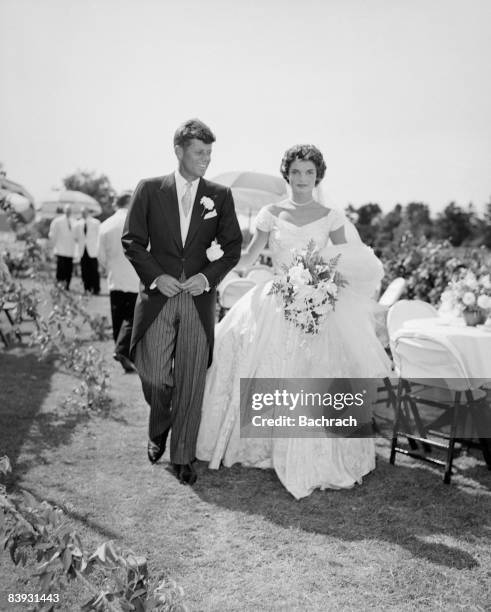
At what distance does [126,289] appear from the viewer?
6.99 meters

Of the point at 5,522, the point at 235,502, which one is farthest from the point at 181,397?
the point at 5,522

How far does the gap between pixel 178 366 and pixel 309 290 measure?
1.00 m

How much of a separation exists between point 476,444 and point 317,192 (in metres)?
2.18

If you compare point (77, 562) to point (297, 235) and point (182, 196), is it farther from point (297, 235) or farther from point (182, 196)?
point (297, 235)

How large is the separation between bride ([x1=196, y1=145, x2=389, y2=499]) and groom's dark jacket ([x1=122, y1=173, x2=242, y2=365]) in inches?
13.9

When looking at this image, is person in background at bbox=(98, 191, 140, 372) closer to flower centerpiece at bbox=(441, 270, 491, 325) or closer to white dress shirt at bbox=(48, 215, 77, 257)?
flower centerpiece at bbox=(441, 270, 491, 325)

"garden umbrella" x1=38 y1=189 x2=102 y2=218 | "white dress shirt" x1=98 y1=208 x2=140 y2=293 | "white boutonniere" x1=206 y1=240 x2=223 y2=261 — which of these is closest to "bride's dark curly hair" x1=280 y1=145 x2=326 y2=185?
"white boutonniere" x1=206 y1=240 x2=223 y2=261

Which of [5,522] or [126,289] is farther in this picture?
[126,289]

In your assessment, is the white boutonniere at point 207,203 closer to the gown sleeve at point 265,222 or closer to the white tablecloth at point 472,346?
the gown sleeve at point 265,222

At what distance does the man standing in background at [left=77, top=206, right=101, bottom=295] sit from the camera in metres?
13.5

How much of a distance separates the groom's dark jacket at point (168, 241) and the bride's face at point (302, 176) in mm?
592

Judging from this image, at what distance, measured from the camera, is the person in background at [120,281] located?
6922mm

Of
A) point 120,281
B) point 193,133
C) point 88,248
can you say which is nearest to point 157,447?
point 193,133

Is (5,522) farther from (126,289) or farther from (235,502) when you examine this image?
(126,289)
